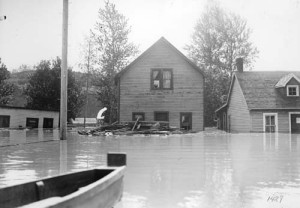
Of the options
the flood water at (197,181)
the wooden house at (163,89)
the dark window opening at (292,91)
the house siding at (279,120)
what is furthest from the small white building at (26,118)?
the flood water at (197,181)

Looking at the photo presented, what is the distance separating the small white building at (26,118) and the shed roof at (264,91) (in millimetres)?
23567

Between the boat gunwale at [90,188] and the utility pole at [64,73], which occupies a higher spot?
the utility pole at [64,73]

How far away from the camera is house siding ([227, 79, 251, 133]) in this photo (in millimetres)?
34756

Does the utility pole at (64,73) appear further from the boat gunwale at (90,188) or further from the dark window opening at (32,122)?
the dark window opening at (32,122)

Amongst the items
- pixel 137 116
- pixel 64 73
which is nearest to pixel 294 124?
pixel 137 116

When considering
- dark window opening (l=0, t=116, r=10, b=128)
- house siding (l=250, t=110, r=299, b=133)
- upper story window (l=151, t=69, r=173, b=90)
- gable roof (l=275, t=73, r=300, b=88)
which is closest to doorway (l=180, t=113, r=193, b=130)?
upper story window (l=151, t=69, r=173, b=90)

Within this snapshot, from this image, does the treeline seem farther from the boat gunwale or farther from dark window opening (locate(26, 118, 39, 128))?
the boat gunwale

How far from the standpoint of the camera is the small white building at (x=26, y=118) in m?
40.9

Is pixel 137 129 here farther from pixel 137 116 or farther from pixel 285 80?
pixel 285 80

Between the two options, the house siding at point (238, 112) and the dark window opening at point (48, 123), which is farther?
the dark window opening at point (48, 123)

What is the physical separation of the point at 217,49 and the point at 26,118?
26859mm

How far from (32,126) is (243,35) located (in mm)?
30059

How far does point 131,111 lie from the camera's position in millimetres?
30234

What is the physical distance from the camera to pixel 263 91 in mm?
35531
